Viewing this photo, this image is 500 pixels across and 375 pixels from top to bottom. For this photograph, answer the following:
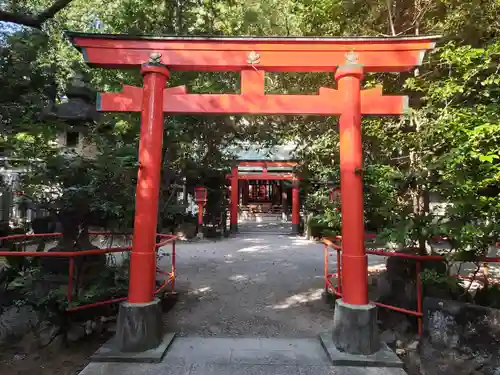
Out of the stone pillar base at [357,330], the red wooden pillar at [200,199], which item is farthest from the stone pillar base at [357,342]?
the red wooden pillar at [200,199]

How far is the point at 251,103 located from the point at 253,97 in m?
0.09

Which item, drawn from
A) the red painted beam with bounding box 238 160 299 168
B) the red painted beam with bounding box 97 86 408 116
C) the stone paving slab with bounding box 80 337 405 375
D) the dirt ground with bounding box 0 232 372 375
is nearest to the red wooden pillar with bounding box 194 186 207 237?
the red painted beam with bounding box 238 160 299 168

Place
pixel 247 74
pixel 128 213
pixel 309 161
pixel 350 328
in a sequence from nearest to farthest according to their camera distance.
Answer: pixel 350 328, pixel 247 74, pixel 128 213, pixel 309 161

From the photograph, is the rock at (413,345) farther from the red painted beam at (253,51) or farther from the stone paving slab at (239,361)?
the red painted beam at (253,51)

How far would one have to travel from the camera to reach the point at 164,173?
23.9ft

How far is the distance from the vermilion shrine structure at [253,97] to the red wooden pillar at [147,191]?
0.04 feet

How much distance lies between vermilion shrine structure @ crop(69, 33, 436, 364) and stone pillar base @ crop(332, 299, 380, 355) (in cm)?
6

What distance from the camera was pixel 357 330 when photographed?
352cm

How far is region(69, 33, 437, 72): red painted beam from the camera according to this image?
157 inches

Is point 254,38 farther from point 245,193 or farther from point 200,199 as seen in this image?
point 245,193

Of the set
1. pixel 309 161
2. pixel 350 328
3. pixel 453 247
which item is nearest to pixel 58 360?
pixel 350 328

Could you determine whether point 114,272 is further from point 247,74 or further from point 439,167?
point 439,167

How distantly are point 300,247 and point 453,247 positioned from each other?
27.0 ft

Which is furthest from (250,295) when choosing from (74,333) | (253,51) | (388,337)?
(253,51)
